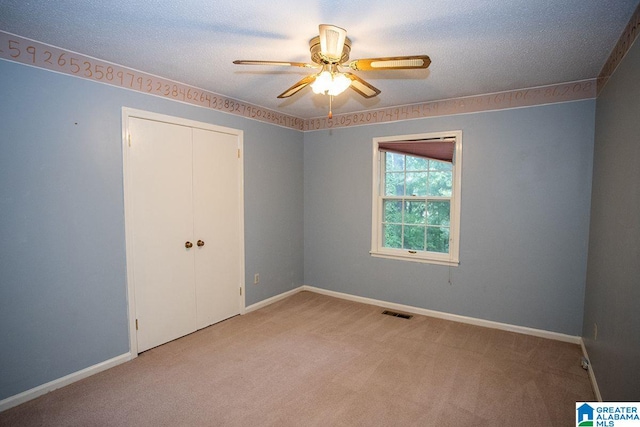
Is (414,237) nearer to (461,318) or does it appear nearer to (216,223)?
(461,318)

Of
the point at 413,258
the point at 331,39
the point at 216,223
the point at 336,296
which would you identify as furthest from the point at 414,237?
the point at 331,39

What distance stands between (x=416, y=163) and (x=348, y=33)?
2.16 metres

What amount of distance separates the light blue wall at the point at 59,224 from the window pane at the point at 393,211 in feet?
8.68

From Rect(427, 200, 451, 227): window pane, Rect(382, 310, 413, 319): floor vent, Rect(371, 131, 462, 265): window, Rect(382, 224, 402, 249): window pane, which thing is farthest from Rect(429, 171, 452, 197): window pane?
Rect(382, 310, 413, 319): floor vent

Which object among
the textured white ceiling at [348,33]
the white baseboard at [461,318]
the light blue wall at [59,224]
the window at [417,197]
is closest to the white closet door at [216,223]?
the light blue wall at [59,224]

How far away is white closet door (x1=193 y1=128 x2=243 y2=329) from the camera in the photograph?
3354 mm

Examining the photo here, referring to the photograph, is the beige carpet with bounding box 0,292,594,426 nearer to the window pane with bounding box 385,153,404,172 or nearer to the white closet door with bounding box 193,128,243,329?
the white closet door with bounding box 193,128,243,329

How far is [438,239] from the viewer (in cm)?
384

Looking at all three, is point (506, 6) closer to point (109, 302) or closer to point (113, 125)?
point (113, 125)

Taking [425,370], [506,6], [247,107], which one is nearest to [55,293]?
[247,107]

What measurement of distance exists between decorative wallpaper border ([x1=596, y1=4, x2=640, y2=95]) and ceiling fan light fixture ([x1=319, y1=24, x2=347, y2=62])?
161 cm

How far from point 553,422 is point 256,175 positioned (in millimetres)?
3471

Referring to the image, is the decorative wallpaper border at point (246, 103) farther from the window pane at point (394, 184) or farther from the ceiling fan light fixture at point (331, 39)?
the ceiling fan light fixture at point (331, 39)

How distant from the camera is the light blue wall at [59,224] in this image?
2.17 meters
